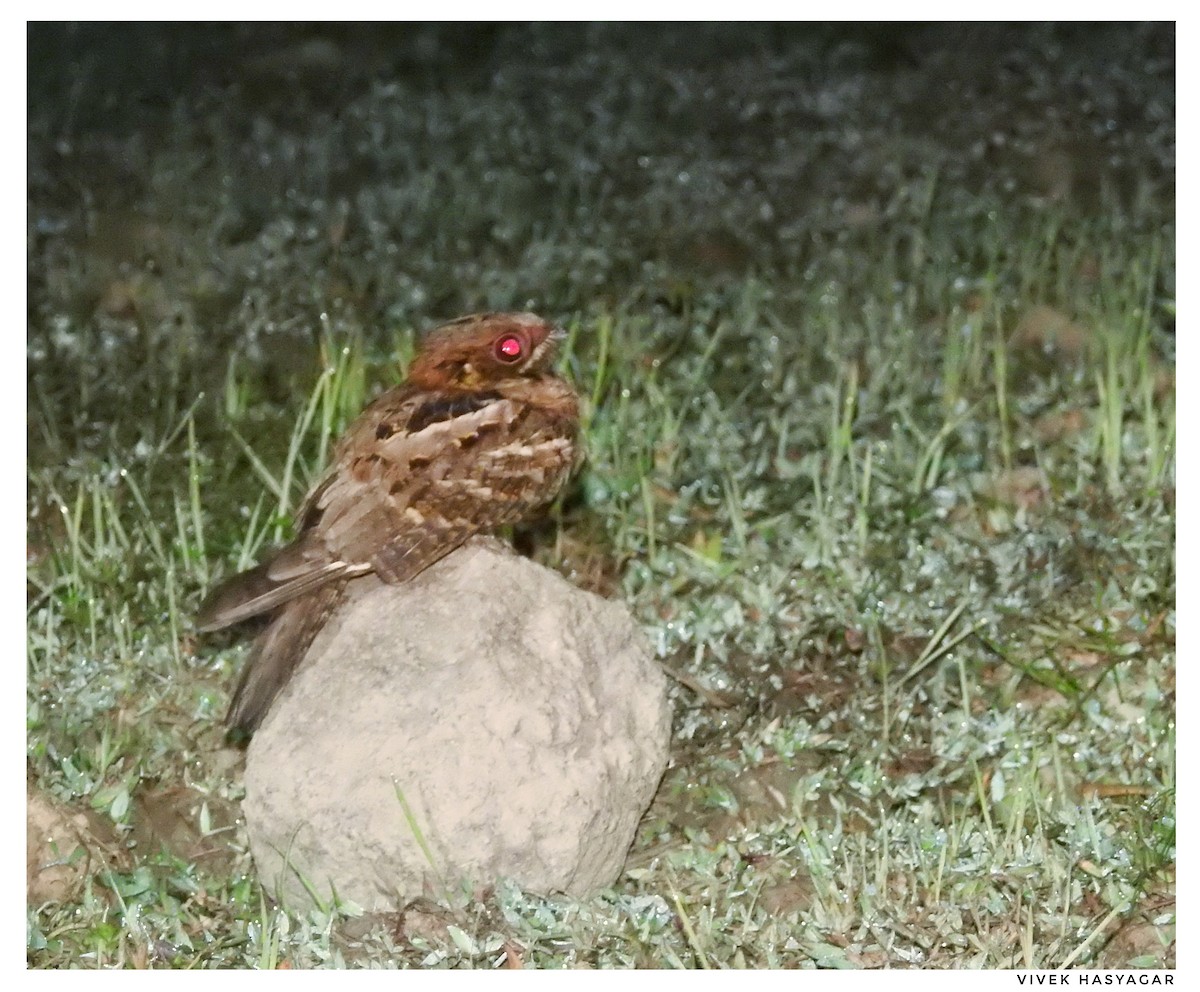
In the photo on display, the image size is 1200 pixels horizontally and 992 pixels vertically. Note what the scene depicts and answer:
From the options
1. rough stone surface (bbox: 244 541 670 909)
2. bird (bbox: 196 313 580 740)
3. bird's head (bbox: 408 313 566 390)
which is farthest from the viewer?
bird's head (bbox: 408 313 566 390)

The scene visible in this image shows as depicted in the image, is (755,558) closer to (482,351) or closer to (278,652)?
(482,351)

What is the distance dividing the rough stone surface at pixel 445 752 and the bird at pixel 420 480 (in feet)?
0.26

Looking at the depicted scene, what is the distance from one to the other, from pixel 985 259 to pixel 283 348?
259 centimetres

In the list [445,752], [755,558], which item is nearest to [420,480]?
[445,752]

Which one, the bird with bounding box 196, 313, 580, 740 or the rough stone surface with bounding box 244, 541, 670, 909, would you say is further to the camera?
the bird with bounding box 196, 313, 580, 740

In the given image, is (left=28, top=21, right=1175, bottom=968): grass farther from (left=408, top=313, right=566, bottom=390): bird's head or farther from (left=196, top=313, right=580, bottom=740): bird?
(left=408, top=313, right=566, bottom=390): bird's head

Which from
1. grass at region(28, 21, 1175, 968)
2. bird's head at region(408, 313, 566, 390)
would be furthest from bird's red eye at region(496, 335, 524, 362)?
grass at region(28, 21, 1175, 968)

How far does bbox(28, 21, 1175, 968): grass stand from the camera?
146 inches

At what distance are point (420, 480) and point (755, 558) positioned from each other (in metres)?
1.38

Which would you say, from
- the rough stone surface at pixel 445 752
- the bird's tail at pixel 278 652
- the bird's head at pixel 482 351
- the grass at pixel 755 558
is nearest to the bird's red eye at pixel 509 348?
the bird's head at pixel 482 351

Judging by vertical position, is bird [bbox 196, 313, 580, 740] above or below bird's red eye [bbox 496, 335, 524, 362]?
below

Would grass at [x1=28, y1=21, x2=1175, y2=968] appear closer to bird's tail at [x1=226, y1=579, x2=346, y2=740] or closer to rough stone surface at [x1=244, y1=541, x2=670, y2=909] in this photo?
rough stone surface at [x1=244, y1=541, x2=670, y2=909]

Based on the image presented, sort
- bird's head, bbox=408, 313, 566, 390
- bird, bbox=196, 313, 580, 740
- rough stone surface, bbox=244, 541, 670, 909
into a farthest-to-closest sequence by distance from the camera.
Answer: bird's head, bbox=408, 313, 566, 390
bird, bbox=196, 313, 580, 740
rough stone surface, bbox=244, 541, 670, 909

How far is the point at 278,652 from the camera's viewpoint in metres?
3.75
